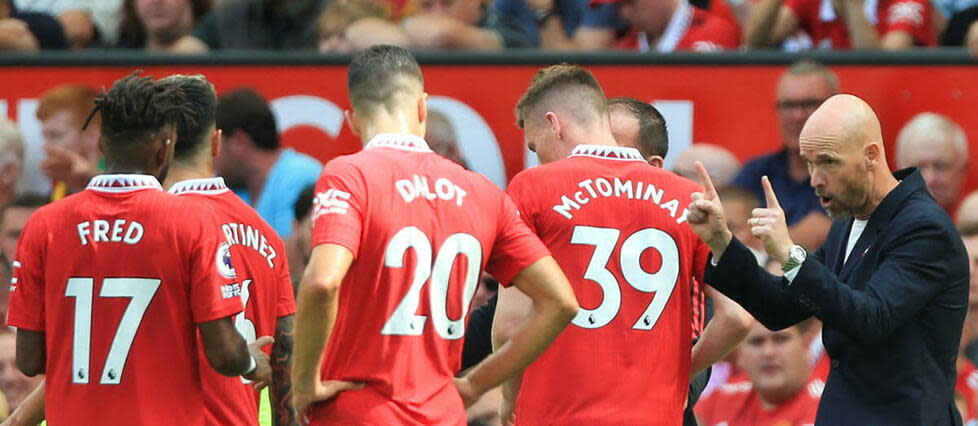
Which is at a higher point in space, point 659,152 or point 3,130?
point 659,152

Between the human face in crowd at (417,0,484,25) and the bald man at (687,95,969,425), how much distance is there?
13.4 feet

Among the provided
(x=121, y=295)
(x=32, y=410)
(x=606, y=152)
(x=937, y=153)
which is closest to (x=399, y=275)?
(x=121, y=295)

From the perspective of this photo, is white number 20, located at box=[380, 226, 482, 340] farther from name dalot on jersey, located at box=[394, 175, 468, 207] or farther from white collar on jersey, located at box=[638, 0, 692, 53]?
white collar on jersey, located at box=[638, 0, 692, 53]

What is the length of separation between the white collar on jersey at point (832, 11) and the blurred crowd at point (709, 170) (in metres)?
0.16

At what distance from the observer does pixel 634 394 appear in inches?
233

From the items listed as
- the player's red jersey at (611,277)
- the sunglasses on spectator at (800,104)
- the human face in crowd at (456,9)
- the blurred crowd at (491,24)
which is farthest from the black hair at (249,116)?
the player's red jersey at (611,277)

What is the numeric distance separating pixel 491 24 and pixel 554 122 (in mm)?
3981

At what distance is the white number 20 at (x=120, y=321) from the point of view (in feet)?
17.6

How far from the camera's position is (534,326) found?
17.5 ft

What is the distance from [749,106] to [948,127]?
106cm

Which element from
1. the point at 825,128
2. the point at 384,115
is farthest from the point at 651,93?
the point at 384,115

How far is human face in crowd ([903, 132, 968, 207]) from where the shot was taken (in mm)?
8906

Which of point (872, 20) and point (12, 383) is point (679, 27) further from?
point (12, 383)

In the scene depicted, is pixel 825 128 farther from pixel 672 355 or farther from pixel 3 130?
pixel 3 130
